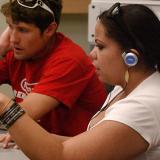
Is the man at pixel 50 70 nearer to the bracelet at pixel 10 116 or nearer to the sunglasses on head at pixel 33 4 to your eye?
the sunglasses on head at pixel 33 4

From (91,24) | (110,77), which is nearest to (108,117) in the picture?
(110,77)

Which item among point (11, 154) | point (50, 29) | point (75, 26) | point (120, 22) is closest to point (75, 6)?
point (75, 26)

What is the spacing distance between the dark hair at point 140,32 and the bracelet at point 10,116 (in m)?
0.36

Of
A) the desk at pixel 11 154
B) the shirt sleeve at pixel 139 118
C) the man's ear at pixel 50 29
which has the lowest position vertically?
the desk at pixel 11 154

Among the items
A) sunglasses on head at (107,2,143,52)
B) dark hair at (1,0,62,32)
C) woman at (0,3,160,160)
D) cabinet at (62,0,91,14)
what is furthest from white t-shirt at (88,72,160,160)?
cabinet at (62,0,91,14)

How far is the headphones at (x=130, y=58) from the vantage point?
113 centimetres

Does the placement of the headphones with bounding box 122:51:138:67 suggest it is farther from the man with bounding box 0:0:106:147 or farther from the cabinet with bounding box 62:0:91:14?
the cabinet with bounding box 62:0:91:14

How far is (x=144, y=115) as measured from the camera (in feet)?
3.54

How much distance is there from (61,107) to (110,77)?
1.74 feet

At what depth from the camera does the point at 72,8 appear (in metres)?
2.86

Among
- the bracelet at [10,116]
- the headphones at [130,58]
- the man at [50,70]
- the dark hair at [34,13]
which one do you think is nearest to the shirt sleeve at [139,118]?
the headphones at [130,58]

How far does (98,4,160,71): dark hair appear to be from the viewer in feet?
3.74

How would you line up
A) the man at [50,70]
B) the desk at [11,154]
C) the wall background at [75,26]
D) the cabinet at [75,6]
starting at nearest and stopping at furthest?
the desk at [11,154] < the man at [50,70] < the cabinet at [75,6] < the wall background at [75,26]

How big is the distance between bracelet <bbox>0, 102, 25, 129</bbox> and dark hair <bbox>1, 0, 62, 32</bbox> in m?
0.67
